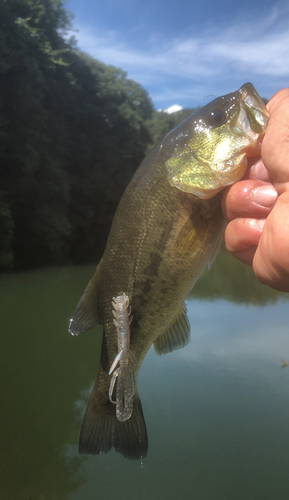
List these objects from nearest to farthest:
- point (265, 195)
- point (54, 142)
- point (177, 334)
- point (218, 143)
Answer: point (265, 195)
point (218, 143)
point (177, 334)
point (54, 142)

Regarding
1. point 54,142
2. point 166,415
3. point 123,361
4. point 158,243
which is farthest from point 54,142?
point 123,361

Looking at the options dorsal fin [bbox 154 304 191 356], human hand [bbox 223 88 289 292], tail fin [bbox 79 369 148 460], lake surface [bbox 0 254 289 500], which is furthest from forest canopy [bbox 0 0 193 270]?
tail fin [bbox 79 369 148 460]

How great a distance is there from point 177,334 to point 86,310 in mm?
522

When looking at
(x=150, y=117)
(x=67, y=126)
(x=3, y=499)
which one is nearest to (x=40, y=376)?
(x=3, y=499)

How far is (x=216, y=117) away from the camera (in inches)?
57.0

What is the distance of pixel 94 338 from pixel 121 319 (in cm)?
331

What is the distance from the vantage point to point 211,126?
146 centimetres

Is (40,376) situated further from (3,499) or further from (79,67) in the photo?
(79,67)

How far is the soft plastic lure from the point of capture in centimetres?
153

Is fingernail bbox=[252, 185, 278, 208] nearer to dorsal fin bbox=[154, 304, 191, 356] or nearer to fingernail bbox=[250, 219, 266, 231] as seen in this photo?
fingernail bbox=[250, 219, 266, 231]

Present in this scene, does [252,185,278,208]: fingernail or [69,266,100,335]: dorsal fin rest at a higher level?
[252,185,278,208]: fingernail

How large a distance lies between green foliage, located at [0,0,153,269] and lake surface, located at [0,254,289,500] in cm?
691

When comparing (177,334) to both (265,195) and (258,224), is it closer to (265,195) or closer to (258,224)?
(258,224)

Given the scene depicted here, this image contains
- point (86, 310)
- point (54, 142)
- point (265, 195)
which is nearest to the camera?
point (265, 195)
